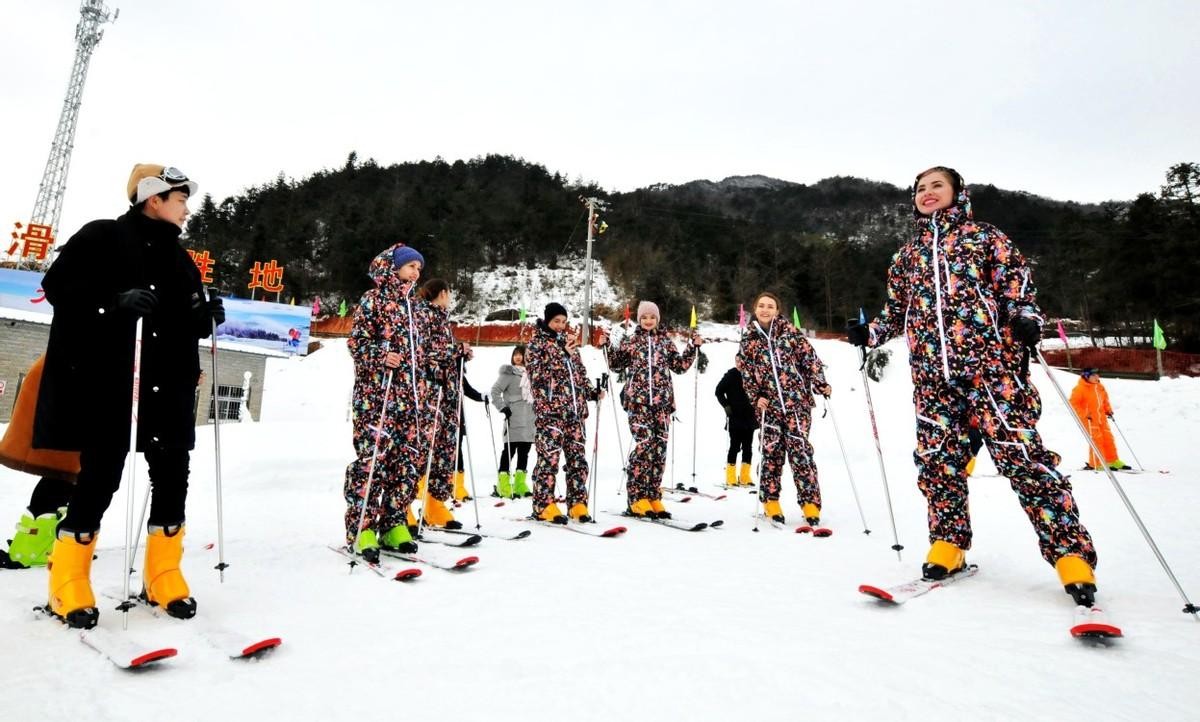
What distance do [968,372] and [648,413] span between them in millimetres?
3010

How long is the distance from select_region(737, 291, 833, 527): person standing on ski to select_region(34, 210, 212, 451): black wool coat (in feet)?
14.0

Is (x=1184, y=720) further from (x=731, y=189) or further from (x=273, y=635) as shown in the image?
(x=731, y=189)

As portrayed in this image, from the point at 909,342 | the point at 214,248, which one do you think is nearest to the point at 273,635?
the point at 909,342

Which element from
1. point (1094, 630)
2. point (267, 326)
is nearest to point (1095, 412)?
point (1094, 630)

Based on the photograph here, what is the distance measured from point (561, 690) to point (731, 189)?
428 ft

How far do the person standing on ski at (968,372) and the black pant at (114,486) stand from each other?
349 centimetres

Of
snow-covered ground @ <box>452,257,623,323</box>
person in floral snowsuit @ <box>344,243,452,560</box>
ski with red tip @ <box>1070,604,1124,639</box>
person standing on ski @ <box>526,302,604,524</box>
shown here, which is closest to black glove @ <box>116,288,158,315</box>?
person in floral snowsuit @ <box>344,243,452,560</box>

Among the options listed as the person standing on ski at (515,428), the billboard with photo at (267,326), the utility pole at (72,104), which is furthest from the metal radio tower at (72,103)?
the person standing on ski at (515,428)

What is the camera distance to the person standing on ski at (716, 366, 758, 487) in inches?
351

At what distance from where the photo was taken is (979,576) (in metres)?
3.20

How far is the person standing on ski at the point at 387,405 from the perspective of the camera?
3.83m

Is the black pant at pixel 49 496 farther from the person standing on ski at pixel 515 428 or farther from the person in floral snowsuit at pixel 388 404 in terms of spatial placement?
the person standing on ski at pixel 515 428

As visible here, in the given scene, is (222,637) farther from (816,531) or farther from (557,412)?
(816,531)

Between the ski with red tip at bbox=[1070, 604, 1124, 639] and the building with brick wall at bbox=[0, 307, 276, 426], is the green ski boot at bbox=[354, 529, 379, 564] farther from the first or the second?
the building with brick wall at bbox=[0, 307, 276, 426]
